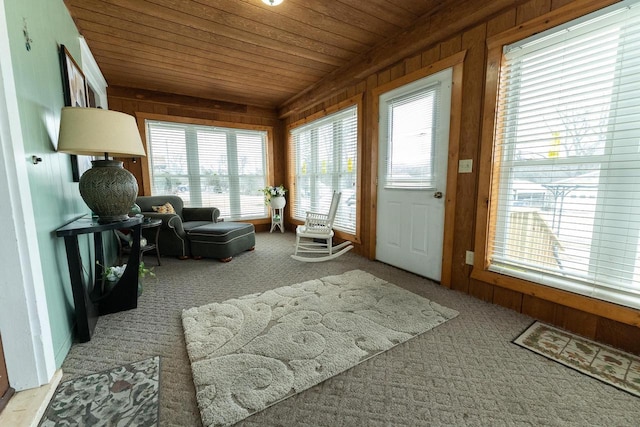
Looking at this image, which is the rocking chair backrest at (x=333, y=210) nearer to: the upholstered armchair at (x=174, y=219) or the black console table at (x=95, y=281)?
the upholstered armchair at (x=174, y=219)

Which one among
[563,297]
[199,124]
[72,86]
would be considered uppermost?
[199,124]

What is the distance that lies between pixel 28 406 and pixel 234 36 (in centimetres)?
300

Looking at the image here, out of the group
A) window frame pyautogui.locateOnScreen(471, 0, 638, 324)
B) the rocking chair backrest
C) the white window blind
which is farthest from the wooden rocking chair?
window frame pyautogui.locateOnScreen(471, 0, 638, 324)

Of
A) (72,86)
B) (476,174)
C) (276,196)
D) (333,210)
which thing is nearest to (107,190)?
(72,86)

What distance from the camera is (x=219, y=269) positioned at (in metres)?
2.97

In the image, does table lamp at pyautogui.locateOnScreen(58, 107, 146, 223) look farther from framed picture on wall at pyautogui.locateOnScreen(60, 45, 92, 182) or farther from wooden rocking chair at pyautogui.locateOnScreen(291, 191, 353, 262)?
wooden rocking chair at pyautogui.locateOnScreen(291, 191, 353, 262)

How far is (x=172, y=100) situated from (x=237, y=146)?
1195 millimetres

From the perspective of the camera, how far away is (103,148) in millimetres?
1562

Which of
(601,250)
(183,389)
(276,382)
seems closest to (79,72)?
(183,389)

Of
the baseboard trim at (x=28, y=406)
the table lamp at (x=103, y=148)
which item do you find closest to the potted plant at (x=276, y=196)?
the table lamp at (x=103, y=148)

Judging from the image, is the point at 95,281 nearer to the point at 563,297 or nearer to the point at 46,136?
the point at 46,136

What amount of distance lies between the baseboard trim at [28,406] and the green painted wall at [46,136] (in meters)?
0.17

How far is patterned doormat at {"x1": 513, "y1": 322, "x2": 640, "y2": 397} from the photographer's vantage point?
1302 mm

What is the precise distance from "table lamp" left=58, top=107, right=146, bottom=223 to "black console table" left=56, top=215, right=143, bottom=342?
126 mm
